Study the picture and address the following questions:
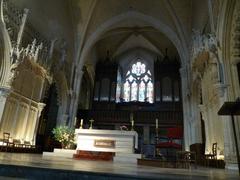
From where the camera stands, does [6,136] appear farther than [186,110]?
No

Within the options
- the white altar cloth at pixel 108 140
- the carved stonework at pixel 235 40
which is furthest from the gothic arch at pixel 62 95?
the carved stonework at pixel 235 40

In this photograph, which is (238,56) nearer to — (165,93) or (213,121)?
(213,121)

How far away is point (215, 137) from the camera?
8.72 m

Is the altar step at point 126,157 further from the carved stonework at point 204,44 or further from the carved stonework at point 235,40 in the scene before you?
the carved stonework at point 204,44

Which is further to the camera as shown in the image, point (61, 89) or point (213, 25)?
point (61, 89)

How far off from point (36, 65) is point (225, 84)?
883cm

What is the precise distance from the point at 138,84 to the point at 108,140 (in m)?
14.3

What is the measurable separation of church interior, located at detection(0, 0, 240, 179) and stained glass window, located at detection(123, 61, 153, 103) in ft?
0.36

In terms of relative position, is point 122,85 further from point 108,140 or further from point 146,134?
point 108,140

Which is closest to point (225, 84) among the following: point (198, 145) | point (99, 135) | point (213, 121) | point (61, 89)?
point (213, 121)

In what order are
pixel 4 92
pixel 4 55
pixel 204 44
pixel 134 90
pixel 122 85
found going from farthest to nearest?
pixel 122 85, pixel 134 90, pixel 4 55, pixel 204 44, pixel 4 92

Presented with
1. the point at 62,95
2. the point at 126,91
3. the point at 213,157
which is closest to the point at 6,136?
the point at 62,95

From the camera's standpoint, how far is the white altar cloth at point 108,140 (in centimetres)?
838

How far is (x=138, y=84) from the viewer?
73.3 feet
